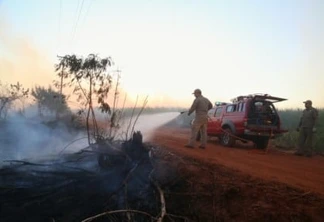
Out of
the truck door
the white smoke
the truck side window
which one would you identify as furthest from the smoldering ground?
the truck side window

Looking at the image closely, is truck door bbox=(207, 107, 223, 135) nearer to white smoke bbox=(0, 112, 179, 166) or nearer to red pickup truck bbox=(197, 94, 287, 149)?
red pickup truck bbox=(197, 94, 287, 149)

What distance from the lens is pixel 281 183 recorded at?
7027 millimetres

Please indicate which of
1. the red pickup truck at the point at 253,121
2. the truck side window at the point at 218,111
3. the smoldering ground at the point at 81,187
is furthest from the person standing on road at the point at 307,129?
the smoldering ground at the point at 81,187

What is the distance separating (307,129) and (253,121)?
1970 millimetres

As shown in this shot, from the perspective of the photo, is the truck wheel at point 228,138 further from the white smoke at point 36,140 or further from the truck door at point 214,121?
the white smoke at point 36,140

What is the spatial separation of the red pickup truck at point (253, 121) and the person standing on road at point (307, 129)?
31.4 inches

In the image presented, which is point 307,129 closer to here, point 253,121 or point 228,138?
point 253,121

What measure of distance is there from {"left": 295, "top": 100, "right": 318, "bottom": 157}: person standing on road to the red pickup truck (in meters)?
0.80

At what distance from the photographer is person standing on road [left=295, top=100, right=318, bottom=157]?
13.2 meters

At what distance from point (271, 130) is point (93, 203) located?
372 inches

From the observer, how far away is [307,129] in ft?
43.9

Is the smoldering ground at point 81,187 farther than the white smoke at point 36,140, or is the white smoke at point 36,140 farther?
the white smoke at point 36,140

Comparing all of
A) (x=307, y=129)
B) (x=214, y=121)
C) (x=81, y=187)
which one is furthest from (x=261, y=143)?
(x=81, y=187)

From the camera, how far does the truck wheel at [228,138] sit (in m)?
14.6
